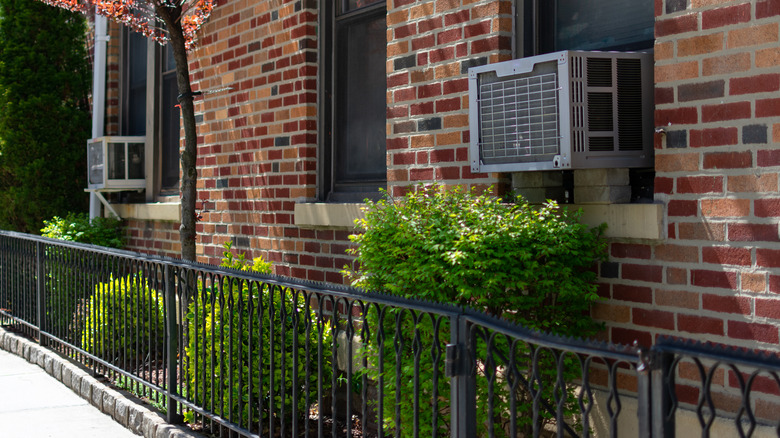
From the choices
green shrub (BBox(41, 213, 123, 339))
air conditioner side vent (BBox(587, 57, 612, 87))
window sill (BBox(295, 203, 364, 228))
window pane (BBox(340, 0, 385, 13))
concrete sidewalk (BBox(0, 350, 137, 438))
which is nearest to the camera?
air conditioner side vent (BBox(587, 57, 612, 87))

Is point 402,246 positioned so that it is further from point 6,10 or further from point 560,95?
point 6,10

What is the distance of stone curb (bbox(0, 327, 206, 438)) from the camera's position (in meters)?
5.52

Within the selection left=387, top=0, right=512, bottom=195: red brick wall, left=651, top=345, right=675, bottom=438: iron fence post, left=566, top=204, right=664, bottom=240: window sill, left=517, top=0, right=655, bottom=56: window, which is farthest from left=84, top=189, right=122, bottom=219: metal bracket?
left=651, top=345, right=675, bottom=438: iron fence post

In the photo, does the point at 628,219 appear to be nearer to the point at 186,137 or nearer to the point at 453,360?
the point at 453,360

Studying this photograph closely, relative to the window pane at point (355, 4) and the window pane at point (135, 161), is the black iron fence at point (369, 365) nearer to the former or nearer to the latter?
the window pane at point (135, 161)

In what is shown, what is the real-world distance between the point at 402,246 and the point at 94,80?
7563 millimetres

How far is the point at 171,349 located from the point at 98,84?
5848 millimetres

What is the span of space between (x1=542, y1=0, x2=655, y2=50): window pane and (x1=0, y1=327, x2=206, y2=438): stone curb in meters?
3.22

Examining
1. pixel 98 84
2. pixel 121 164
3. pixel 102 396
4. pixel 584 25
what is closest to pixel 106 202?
pixel 121 164

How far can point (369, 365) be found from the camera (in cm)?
574

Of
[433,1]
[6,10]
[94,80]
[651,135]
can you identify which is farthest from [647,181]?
[6,10]

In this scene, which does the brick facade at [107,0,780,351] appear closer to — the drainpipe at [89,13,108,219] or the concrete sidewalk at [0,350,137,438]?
the concrete sidewalk at [0,350,137,438]

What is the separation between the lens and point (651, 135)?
4199 mm

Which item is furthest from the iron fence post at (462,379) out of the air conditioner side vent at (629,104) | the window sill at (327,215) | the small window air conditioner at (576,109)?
the window sill at (327,215)
